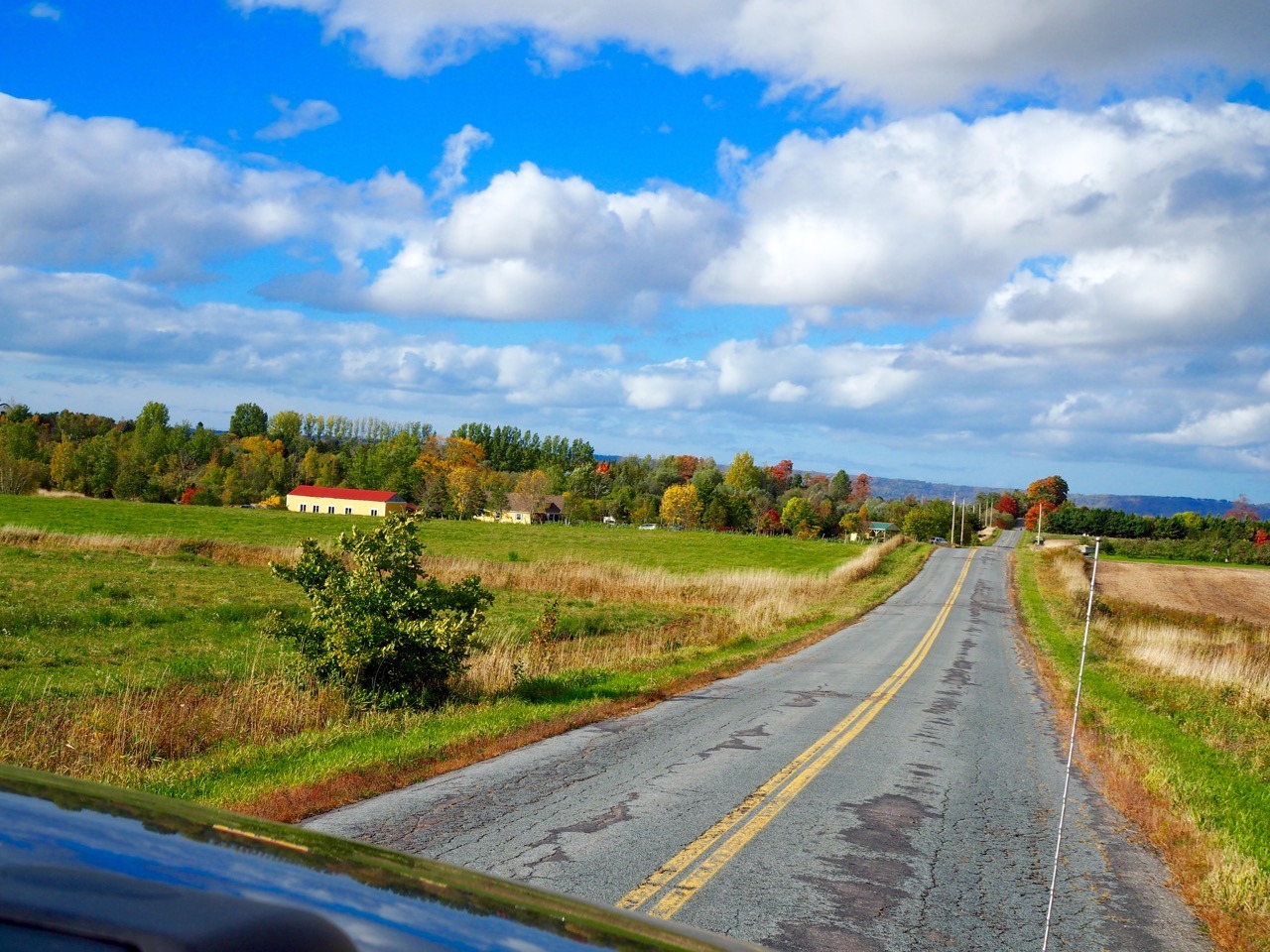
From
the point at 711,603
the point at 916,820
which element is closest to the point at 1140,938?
the point at 916,820

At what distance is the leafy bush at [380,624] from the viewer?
481 inches

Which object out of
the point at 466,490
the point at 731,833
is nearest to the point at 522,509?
the point at 466,490

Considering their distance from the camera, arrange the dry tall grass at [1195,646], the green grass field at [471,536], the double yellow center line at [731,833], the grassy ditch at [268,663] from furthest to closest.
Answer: the green grass field at [471,536] → the dry tall grass at [1195,646] → the grassy ditch at [268,663] → the double yellow center line at [731,833]

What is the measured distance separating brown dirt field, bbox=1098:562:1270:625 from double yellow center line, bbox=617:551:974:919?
4284cm

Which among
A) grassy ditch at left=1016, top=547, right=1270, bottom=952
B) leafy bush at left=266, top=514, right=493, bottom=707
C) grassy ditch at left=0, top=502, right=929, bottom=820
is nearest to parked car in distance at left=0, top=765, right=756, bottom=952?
grassy ditch at left=0, top=502, right=929, bottom=820

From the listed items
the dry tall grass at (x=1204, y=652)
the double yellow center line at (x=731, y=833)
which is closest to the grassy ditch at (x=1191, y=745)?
the dry tall grass at (x=1204, y=652)

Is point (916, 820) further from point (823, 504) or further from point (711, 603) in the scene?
point (823, 504)

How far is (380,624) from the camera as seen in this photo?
12.3 meters

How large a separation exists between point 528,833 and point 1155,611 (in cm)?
4355

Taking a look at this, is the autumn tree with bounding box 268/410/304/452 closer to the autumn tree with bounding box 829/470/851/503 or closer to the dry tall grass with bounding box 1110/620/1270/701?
the autumn tree with bounding box 829/470/851/503

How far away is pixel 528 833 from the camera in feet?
23.4

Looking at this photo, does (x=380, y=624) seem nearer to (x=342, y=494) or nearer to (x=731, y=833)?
(x=731, y=833)

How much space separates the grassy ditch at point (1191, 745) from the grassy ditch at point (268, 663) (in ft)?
21.1

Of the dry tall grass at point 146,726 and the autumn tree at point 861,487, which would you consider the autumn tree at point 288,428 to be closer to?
the autumn tree at point 861,487
